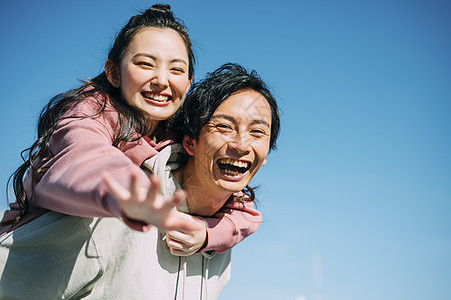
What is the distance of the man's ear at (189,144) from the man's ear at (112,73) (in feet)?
1.52

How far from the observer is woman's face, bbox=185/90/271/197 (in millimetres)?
2445

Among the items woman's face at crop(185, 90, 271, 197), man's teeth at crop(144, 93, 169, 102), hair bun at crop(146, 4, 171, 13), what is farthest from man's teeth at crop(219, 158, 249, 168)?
hair bun at crop(146, 4, 171, 13)

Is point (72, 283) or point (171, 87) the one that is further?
point (171, 87)

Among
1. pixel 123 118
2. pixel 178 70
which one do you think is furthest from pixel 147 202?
pixel 178 70

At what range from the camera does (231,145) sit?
2.44 m

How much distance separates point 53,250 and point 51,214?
0.17 m

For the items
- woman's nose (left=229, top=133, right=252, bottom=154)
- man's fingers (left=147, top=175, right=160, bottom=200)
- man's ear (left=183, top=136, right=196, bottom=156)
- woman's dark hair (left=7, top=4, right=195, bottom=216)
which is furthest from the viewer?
man's ear (left=183, top=136, right=196, bottom=156)

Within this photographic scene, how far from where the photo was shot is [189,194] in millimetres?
2527

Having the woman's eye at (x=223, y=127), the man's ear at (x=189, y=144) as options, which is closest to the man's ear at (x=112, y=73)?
the man's ear at (x=189, y=144)

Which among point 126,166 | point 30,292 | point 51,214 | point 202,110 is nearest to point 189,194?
point 202,110

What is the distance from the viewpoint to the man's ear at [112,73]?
8.14ft

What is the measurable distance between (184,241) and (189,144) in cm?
58

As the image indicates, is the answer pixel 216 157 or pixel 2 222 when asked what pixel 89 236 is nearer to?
pixel 2 222

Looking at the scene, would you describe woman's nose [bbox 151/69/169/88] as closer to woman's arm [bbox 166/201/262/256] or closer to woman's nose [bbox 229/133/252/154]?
woman's nose [bbox 229/133/252/154]
